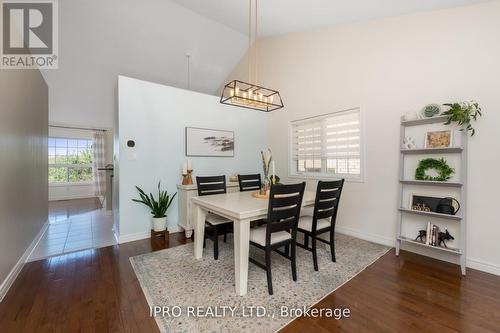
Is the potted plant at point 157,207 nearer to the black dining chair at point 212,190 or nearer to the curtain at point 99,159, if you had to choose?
the black dining chair at point 212,190

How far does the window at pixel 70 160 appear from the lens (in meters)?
6.59

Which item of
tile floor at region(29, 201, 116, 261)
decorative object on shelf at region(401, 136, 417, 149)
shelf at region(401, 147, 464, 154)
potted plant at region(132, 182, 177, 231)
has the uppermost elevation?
decorative object on shelf at region(401, 136, 417, 149)

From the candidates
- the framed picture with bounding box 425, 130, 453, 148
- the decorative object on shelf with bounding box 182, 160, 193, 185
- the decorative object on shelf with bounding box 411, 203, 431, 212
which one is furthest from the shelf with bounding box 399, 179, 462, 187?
the decorative object on shelf with bounding box 182, 160, 193, 185

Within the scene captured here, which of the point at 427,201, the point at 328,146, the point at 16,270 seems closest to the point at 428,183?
the point at 427,201

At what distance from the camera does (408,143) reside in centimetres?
267

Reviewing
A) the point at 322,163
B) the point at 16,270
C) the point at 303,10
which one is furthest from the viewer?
the point at 322,163

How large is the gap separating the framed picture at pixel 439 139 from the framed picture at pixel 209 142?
3.01 m

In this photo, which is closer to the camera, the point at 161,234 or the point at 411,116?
the point at 411,116

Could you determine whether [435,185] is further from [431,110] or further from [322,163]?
[322,163]

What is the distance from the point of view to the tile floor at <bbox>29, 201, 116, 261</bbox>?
2.86m

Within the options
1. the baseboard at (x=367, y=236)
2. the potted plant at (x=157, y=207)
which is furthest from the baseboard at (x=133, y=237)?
the baseboard at (x=367, y=236)

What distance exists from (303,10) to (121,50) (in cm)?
312

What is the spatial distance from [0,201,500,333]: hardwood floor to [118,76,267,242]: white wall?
896mm

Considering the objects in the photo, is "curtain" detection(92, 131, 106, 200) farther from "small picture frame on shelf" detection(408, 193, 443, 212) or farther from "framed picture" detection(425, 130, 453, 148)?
"framed picture" detection(425, 130, 453, 148)
